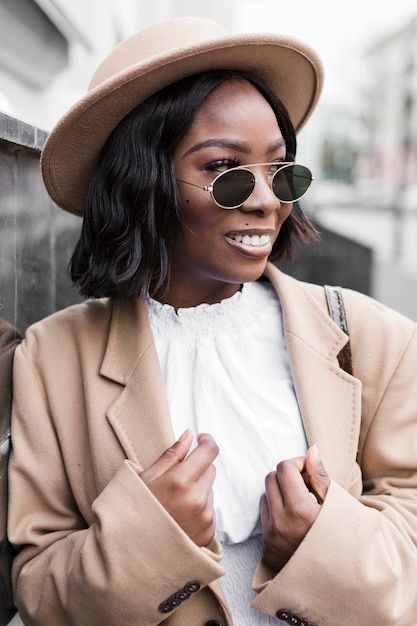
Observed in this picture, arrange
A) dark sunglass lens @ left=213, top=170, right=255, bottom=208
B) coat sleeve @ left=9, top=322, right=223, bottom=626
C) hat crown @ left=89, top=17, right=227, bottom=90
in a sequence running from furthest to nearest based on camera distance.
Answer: hat crown @ left=89, top=17, right=227, bottom=90 → dark sunglass lens @ left=213, top=170, right=255, bottom=208 → coat sleeve @ left=9, top=322, right=223, bottom=626

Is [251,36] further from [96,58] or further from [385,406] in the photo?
[96,58]

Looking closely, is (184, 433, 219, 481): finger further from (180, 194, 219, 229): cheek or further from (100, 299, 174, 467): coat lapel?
(180, 194, 219, 229): cheek

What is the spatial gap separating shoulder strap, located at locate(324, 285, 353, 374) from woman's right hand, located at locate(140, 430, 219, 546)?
1.54ft

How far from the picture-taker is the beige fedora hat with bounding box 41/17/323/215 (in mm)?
1799

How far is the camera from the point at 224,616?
177 centimetres

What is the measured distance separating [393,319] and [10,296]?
107cm

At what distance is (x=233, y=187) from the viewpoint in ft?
5.90

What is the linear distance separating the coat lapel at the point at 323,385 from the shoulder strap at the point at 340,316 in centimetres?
2

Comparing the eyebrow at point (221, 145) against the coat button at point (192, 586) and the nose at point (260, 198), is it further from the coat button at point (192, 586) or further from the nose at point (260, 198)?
the coat button at point (192, 586)

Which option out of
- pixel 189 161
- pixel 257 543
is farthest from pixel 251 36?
pixel 257 543

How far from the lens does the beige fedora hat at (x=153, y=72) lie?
1.80 metres

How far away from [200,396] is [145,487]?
13.8 inches

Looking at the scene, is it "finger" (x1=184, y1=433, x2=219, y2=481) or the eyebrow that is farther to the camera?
the eyebrow

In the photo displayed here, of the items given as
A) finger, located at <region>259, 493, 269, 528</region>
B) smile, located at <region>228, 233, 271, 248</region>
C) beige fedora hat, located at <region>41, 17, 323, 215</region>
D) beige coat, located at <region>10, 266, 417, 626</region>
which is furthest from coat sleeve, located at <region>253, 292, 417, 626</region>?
beige fedora hat, located at <region>41, 17, 323, 215</region>
